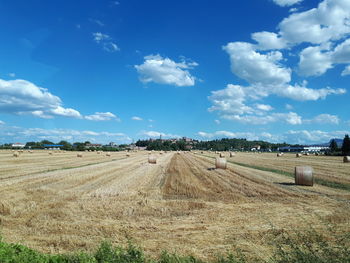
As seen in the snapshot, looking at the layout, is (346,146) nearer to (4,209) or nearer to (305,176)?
(305,176)

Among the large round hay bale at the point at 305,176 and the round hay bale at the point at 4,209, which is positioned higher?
the large round hay bale at the point at 305,176

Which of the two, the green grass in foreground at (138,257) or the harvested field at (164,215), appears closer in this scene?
the green grass in foreground at (138,257)

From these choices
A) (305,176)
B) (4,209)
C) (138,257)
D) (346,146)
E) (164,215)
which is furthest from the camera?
(346,146)

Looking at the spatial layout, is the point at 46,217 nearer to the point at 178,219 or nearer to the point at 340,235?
the point at 178,219

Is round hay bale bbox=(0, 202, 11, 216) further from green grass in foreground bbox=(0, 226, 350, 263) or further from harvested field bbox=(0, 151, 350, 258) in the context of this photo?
green grass in foreground bbox=(0, 226, 350, 263)

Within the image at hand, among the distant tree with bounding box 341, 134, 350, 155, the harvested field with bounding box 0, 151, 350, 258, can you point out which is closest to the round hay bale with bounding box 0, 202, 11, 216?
the harvested field with bounding box 0, 151, 350, 258

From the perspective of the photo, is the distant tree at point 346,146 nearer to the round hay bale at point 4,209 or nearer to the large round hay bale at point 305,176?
the large round hay bale at point 305,176

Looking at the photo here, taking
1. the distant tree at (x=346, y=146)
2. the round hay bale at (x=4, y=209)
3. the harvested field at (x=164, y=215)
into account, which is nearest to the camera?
the harvested field at (x=164, y=215)

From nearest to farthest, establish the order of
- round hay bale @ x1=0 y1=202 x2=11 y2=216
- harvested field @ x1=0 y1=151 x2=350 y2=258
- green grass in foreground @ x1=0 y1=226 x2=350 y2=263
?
1. green grass in foreground @ x1=0 y1=226 x2=350 y2=263
2. harvested field @ x1=0 y1=151 x2=350 y2=258
3. round hay bale @ x1=0 y1=202 x2=11 y2=216

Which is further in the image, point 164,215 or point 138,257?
point 164,215

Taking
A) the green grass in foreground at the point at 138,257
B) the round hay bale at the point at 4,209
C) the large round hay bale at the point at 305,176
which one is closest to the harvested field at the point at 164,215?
the round hay bale at the point at 4,209

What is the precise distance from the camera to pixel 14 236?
8.46 metres

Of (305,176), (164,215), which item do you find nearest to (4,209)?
(164,215)

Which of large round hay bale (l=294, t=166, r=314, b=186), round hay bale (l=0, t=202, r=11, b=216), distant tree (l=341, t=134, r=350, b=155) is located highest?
distant tree (l=341, t=134, r=350, b=155)
